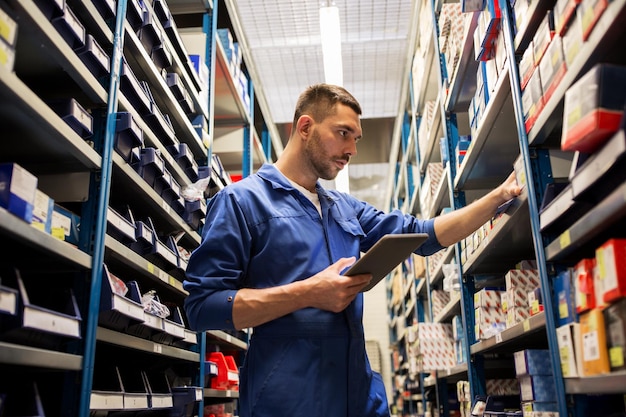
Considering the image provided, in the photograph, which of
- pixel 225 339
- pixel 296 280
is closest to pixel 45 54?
pixel 296 280

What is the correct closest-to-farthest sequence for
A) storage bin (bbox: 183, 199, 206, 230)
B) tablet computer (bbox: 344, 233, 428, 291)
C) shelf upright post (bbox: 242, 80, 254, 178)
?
tablet computer (bbox: 344, 233, 428, 291) → storage bin (bbox: 183, 199, 206, 230) → shelf upright post (bbox: 242, 80, 254, 178)

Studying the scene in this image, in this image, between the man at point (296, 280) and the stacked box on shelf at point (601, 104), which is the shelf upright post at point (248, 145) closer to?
the man at point (296, 280)

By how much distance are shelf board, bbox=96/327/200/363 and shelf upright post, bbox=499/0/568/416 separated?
1.59 metres

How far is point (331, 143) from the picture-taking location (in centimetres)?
225

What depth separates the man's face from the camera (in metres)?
2.24

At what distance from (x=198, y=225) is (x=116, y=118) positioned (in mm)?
1364

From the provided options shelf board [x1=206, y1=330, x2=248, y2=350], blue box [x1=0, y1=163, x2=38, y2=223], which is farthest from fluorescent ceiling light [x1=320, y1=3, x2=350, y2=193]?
blue box [x1=0, y1=163, x2=38, y2=223]

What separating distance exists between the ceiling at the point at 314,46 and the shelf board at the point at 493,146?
7.52 feet

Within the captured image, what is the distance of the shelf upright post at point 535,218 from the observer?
1.78 m

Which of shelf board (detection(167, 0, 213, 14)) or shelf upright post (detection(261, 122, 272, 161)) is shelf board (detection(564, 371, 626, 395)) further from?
shelf upright post (detection(261, 122, 272, 161))

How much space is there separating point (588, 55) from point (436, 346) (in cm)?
332

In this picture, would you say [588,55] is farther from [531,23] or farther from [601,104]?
[531,23]

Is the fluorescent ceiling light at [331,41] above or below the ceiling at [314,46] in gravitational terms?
below

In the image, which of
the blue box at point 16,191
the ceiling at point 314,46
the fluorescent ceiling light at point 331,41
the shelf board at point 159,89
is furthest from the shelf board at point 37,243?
the ceiling at point 314,46
